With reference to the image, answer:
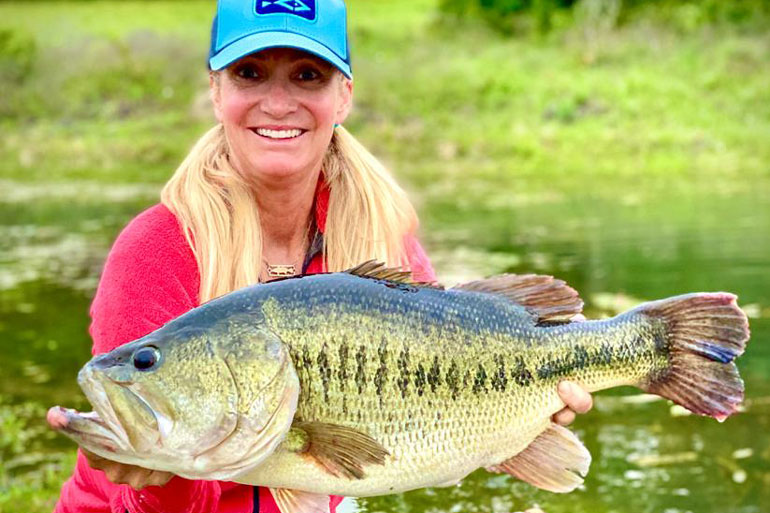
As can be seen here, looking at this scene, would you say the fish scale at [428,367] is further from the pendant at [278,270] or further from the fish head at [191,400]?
the pendant at [278,270]

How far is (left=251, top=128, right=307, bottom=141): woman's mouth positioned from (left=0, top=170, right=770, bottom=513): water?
7.25ft

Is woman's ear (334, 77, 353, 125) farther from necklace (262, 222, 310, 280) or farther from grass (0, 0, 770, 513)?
grass (0, 0, 770, 513)

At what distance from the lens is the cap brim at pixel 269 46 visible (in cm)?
335

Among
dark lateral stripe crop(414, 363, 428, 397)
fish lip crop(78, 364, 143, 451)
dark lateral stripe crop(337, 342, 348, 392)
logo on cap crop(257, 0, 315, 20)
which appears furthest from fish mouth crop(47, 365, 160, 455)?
logo on cap crop(257, 0, 315, 20)

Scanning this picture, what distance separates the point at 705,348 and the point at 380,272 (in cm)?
97

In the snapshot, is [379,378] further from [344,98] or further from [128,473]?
[344,98]

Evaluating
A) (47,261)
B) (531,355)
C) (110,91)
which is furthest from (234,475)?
(110,91)

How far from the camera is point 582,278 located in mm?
11336

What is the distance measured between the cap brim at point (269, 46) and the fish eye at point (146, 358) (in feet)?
3.64

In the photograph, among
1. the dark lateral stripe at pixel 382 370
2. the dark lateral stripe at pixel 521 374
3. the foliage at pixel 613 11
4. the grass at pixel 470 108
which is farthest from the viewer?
the foliage at pixel 613 11

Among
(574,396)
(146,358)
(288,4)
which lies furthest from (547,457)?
(288,4)

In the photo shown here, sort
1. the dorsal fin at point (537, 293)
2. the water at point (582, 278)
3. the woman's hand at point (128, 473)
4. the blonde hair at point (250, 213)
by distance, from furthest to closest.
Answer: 1. the water at point (582, 278)
2. the blonde hair at point (250, 213)
3. the dorsal fin at point (537, 293)
4. the woman's hand at point (128, 473)

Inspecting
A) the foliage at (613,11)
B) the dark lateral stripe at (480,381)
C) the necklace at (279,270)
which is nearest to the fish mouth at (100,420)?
the dark lateral stripe at (480,381)

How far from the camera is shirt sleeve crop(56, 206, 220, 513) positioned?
10.5 feet
